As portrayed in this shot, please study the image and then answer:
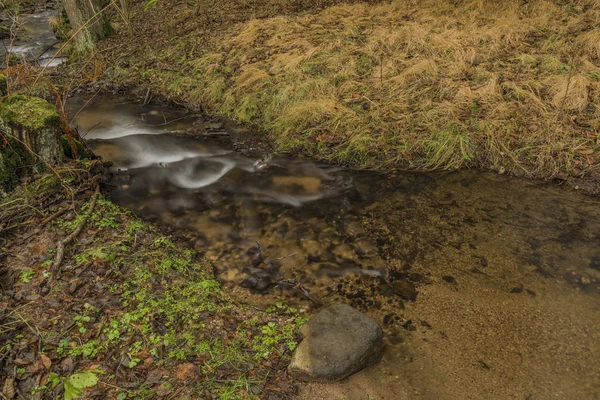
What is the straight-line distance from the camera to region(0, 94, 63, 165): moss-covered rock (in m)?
4.25

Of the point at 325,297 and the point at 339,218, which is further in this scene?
the point at 339,218

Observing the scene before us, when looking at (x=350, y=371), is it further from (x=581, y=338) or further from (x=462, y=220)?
(x=462, y=220)

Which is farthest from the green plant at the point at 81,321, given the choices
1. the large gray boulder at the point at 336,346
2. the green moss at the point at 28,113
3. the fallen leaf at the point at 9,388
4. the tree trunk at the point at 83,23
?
the tree trunk at the point at 83,23

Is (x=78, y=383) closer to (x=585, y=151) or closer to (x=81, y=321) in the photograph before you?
(x=81, y=321)

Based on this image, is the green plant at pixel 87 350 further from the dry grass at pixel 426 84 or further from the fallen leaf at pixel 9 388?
the dry grass at pixel 426 84

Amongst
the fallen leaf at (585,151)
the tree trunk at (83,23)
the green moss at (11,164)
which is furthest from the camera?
the tree trunk at (83,23)

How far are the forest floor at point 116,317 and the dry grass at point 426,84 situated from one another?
117 inches

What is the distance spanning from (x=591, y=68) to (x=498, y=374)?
5.26 metres

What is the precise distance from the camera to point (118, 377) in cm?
283

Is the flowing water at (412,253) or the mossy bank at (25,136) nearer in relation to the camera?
the flowing water at (412,253)

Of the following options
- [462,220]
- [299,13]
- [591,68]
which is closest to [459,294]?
[462,220]

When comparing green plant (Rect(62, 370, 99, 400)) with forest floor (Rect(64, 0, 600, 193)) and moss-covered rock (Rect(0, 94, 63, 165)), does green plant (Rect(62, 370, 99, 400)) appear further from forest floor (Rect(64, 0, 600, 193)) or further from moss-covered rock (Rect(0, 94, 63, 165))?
forest floor (Rect(64, 0, 600, 193))

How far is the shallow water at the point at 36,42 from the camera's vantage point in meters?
9.62

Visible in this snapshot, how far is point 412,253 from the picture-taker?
427 centimetres
